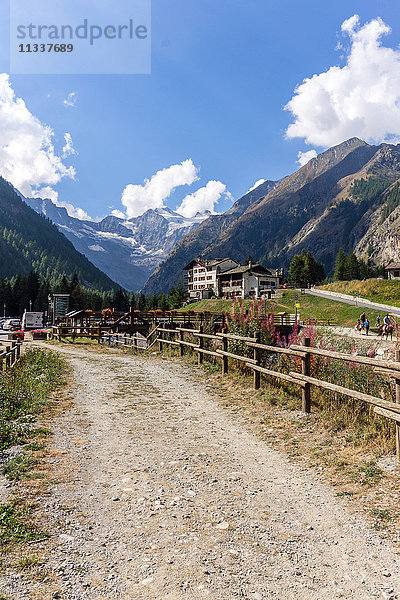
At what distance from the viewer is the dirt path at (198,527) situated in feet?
11.2

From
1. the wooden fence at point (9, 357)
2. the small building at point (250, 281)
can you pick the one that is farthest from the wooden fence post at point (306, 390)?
the small building at point (250, 281)

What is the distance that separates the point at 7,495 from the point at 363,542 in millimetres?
4560

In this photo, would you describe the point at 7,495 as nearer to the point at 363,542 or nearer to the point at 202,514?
the point at 202,514

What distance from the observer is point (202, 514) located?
4684 mm

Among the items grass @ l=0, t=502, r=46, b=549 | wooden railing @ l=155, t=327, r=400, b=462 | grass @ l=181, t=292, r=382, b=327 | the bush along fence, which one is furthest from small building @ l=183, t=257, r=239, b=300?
grass @ l=0, t=502, r=46, b=549

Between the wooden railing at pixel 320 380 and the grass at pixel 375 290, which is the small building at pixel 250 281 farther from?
the wooden railing at pixel 320 380

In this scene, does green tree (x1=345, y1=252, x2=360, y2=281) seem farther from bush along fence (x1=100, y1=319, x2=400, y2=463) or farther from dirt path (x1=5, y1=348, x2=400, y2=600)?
dirt path (x1=5, y1=348, x2=400, y2=600)

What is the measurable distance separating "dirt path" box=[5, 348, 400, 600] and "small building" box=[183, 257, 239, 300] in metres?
120

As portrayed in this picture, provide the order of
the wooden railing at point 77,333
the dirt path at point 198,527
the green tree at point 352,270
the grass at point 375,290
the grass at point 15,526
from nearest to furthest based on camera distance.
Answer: the dirt path at point 198,527 → the grass at point 15,526 → the wooden railing at point 77,333 → the grass at point 375,290 → the green tree at point 352,270

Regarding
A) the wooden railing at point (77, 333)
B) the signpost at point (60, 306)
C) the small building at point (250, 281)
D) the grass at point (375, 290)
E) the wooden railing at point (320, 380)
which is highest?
the small building at point (250, 281)

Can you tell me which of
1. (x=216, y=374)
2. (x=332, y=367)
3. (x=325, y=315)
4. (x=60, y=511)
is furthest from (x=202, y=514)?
(x=325, y=315)

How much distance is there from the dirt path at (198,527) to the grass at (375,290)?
63428mm

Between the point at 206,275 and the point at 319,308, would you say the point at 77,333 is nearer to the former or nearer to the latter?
the point at 319,308

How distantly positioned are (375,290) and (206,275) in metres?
69.6
